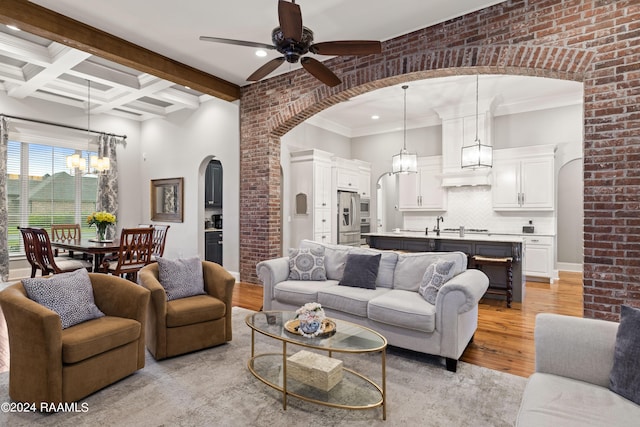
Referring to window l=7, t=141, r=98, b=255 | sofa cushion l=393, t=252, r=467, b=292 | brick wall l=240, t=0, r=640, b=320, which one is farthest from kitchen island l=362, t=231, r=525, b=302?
window l=7, t=141, r=98, b=255

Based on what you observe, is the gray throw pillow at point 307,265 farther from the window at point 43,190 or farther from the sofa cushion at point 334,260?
the window at point 43,190

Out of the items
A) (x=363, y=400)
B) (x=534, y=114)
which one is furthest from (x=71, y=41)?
(x=534, y=114)

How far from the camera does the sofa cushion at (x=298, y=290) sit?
3568 millimetres

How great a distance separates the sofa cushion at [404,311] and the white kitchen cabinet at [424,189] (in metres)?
4.71

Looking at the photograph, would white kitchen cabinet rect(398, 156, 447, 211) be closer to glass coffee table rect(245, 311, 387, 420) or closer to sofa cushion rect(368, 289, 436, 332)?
sofa cushion rect(368, 289, 436, 332)

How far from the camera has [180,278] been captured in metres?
3.28

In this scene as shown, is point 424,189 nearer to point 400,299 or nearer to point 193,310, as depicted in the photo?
point 400,299

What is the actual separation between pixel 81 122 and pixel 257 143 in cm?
394

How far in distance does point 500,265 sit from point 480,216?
2.61 meters

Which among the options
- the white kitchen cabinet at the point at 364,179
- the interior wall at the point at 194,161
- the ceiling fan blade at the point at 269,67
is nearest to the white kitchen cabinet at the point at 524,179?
the white kitchen cabinet at the point at 364,179

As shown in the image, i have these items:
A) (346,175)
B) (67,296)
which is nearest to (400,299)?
(67,296)

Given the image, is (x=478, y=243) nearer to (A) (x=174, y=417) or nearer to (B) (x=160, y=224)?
(A) (x=174, y=417)

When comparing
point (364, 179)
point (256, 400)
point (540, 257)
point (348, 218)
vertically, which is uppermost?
point (364, 179)

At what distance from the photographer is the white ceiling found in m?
3.63
